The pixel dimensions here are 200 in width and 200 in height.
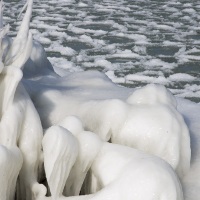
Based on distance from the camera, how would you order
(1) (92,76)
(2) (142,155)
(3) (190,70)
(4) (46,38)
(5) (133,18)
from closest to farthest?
1. (2) (142,155)
2. (1) (92,76)
3. (3) (190,70)
4. (4) (46,38)
5. (5) (133,18)

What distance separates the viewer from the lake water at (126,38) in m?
4.06

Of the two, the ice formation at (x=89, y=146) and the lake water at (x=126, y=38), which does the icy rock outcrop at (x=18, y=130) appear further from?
the lake water at (x=126, y=38)

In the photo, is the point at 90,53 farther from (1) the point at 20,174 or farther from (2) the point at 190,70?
(1) the point at 20,174

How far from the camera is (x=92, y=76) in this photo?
Answer: 216cm

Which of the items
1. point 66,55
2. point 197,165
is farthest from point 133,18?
point 197,165

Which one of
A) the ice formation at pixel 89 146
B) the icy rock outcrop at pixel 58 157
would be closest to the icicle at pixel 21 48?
the ice formation at pixel 89 146

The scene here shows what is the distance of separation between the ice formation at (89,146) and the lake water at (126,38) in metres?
2.03

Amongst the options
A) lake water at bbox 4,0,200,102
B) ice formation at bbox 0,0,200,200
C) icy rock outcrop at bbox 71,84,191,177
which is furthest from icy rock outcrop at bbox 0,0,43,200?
lake water at bbox 4,0,200,102

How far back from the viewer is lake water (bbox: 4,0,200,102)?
4059 millimetres

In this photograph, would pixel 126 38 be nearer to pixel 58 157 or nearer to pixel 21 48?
pixel 21 48

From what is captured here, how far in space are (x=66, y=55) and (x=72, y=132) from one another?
2.98m

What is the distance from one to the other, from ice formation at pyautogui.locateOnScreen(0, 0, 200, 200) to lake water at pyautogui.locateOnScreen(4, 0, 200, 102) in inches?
→ 79.8

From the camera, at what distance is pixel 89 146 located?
142 cm

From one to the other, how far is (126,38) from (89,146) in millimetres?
3654
